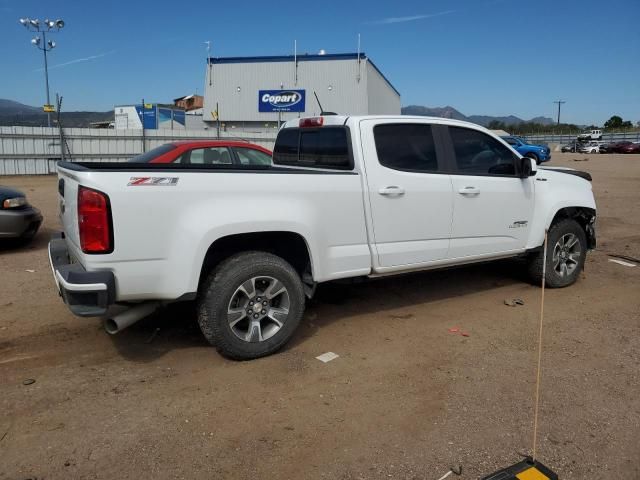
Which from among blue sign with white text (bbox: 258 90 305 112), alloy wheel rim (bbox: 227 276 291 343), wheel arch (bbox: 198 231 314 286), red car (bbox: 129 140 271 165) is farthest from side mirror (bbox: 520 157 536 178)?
blue sign with white text (bbox: 258 90 305 112)

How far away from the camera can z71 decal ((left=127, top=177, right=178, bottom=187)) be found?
11.0ft

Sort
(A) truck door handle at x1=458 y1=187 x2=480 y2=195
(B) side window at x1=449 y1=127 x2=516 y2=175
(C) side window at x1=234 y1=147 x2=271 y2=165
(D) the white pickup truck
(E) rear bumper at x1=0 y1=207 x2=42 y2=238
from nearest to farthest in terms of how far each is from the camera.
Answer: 1. (D) the white pickup truck
2. (A) truck door handle at x1=458 y1=187 x2=480 y2=195
3. (B) side window at x1=449 y1=127 x2=516 y2=175
4. (E) rear bumper at x1=0 y1=207 x2=42 y2=238
5. (C) side window at x1=234 y1=147 x2=271 y2=165

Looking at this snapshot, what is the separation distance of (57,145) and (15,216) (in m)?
14.2

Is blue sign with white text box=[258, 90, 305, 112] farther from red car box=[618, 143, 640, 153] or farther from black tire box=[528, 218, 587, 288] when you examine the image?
black tire box=[528, 218, 587, 288]

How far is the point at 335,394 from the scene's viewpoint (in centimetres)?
353

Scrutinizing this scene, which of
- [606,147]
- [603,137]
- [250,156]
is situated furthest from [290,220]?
[603,137]

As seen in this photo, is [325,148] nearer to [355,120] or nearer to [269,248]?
[355,120]

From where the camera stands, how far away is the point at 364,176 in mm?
4309

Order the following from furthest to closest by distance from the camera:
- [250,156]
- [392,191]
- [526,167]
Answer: [250,156] < [526,167] < [392,191]

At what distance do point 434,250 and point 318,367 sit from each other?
1601 mm

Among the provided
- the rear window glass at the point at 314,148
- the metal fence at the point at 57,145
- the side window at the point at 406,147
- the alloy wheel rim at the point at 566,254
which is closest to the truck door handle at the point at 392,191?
the side window at the point at 406,147

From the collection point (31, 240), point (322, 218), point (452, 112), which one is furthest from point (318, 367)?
point (31, 240)

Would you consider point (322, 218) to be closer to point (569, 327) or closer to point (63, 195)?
point (63, 195)

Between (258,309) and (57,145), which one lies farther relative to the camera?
(57,145)
